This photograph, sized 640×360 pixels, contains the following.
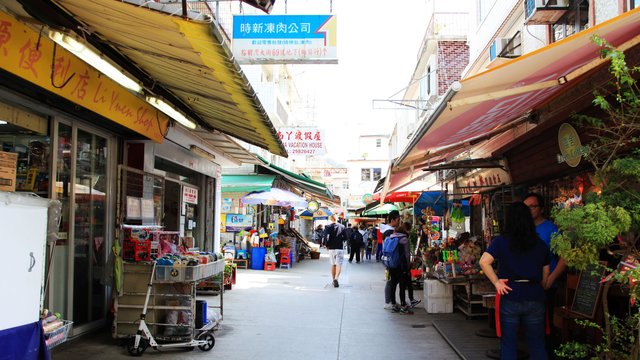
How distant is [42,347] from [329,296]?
28.2ft

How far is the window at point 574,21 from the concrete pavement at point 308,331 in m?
5.02

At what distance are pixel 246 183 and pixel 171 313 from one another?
11.3m

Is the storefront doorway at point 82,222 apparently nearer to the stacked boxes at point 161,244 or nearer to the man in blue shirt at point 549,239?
the stacked boxes at point 161,244

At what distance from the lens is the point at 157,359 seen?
20.9 feet

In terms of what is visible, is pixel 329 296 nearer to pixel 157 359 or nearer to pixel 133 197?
pixel 133 197

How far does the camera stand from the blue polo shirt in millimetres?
4652

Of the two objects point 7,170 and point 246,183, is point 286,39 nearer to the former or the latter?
point 7,170

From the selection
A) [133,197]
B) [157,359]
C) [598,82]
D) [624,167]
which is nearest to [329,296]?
[133,197]

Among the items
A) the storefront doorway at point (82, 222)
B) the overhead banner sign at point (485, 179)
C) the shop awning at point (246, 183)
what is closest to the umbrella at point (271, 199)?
the shop awning at point (246, 183)

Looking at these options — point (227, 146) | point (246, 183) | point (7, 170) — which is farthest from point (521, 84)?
point (246, 183)

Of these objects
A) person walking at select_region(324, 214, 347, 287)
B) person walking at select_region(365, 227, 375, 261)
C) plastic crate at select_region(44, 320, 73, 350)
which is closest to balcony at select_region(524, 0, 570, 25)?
person walking at select_region(324, 214, 347, 287)

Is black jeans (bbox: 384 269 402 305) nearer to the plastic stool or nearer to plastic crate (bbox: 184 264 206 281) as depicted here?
plastic crate (bbox: 184 264 206 281)

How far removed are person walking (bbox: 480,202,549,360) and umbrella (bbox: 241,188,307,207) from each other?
1187 centimetres

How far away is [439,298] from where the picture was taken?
9.82 m
